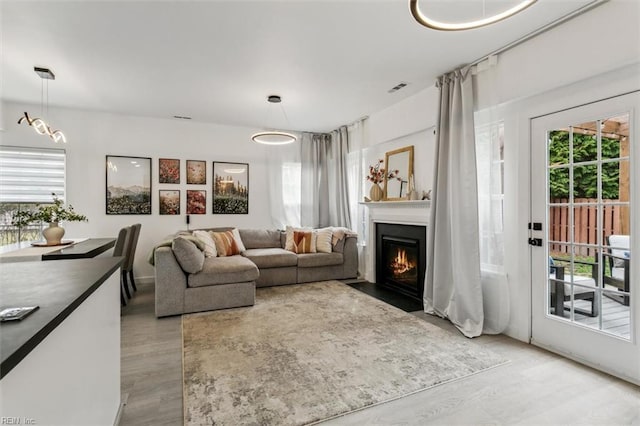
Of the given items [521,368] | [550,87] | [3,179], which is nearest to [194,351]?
[521,368]

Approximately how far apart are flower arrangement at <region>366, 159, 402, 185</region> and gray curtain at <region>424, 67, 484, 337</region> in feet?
3.85

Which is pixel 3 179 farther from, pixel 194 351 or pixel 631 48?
pixel 631 48

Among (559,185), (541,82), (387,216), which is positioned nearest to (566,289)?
(559,185)

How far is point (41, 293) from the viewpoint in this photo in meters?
1.11

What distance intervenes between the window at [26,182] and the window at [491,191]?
5.72 m

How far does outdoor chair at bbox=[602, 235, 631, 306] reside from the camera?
2.25 meters

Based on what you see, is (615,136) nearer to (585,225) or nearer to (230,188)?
(585,225)

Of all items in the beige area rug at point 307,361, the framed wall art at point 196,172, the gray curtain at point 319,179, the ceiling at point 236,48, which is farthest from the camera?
the gray curtain at point 319,179

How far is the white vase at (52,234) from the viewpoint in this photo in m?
3.69

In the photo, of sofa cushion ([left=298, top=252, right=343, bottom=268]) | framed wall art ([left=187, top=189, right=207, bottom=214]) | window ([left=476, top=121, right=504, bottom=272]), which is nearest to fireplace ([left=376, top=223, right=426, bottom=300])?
sofa cushion ([left=298, top=252, right=343, bottom=268])

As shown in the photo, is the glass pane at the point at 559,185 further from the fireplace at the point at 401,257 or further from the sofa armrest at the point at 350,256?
the sofa armrest at the point at 350,256

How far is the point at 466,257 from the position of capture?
3.19 m

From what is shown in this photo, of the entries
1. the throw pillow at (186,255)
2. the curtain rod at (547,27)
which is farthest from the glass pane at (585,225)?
the throw pillow at (186,255)

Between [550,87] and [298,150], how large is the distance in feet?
14.0
